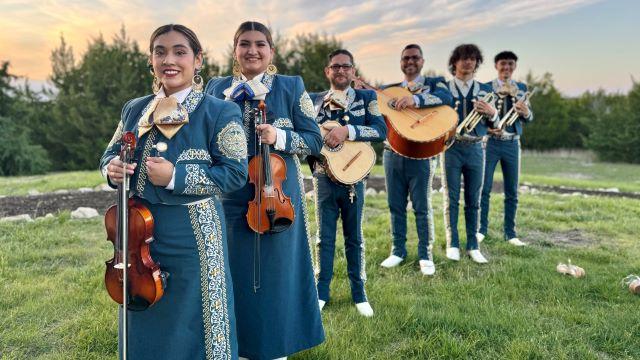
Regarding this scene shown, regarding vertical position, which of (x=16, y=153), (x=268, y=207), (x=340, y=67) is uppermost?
(x=340, y=67)

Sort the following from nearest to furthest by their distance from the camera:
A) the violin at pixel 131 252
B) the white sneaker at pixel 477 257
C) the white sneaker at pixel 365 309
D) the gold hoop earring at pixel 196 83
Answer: the violin at pixel 131 252
the gold hoop earring at pixel 196 83
the white sneaker at pixel 365 309
the white sneaker at pixel 477 257

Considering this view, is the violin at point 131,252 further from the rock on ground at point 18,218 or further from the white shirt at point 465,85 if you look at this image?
the rock on ground at point 18,218

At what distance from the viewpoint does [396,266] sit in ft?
18.4

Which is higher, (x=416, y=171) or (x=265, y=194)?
(x=265, y=194)

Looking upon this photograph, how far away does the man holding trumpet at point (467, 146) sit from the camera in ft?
18.6

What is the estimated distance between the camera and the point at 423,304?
4418 millimetres

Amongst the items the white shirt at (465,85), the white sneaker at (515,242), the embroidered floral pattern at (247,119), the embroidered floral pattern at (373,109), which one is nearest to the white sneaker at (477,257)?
the white sneaker at (515,242)

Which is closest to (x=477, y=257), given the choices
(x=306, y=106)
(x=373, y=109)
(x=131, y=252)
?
(x=373, y=109)

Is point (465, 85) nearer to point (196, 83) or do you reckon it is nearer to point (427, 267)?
point (427, 267)

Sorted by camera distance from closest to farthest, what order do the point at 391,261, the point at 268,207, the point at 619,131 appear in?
the point at 268,207
the point at 391,261
the point at 619,131

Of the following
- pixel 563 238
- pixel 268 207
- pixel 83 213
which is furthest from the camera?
pixel 83 213

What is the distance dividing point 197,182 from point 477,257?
447 centimetres

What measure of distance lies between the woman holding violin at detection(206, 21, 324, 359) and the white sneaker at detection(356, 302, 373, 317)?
1021mm

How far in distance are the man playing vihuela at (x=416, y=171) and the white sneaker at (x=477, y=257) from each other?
753 millimetres
